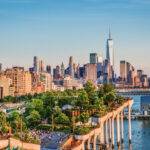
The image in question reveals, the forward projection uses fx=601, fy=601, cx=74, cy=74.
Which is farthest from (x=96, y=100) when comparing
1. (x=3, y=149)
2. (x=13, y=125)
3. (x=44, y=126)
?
(x=3, y=149)

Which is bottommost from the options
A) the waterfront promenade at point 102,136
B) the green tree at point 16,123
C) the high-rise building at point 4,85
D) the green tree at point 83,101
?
the waterfront promenade at point 102,136

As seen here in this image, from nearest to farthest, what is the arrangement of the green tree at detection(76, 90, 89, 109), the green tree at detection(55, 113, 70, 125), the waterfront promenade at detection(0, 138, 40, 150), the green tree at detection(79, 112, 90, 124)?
the waterfront promenade at detection(0, 138, 40, 150) → the green tree at detection(79, 112, 90, 124) → the green tree at detection(55, 113, 70, 125) → the green tree at detection(76, 90, 89, 109)

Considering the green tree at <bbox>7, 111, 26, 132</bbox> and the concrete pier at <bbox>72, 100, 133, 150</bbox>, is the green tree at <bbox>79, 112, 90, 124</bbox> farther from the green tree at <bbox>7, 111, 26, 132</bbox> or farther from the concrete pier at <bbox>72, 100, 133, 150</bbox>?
the green tree at <bbox>7, 111, 26, 132</bbox>

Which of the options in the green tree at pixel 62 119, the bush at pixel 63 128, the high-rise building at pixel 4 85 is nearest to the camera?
the bush at pixel 63 128

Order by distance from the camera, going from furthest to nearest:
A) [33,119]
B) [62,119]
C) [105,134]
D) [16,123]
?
[105,134]
[33,119]
[62,119]
[16,123]

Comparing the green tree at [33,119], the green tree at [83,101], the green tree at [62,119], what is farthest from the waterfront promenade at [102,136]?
the green tree at [33,119]

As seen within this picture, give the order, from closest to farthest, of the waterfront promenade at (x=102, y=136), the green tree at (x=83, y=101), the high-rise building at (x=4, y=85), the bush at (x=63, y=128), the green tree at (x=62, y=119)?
the waterfront promenade at (x=102, y=136) < the bush at (x=63, y=128) < the green tree at (x=62, y=119) < the green tree at (x=83, y=101) < the high-rise building at (x=4, y=85)

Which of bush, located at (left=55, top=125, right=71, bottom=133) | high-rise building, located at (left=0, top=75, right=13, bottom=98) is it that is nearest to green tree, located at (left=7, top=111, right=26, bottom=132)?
bush, located at (left=55, top=125, right=71, bottom=133)

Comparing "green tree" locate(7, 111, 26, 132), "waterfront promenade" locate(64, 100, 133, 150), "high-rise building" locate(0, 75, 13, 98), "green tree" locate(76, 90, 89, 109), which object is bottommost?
"waterfront promenade" locate(64, 100, 133, 150)

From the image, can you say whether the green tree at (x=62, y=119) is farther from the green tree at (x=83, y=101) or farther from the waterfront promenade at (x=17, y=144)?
the waterfront promenade at (x=17, y=144)

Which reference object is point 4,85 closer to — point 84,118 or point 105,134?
point 105,134

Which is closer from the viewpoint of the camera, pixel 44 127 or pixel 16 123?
pixel 16 123

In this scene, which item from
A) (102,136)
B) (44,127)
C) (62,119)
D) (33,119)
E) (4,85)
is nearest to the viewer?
(44,127)

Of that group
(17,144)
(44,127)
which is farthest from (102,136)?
(17,144)
